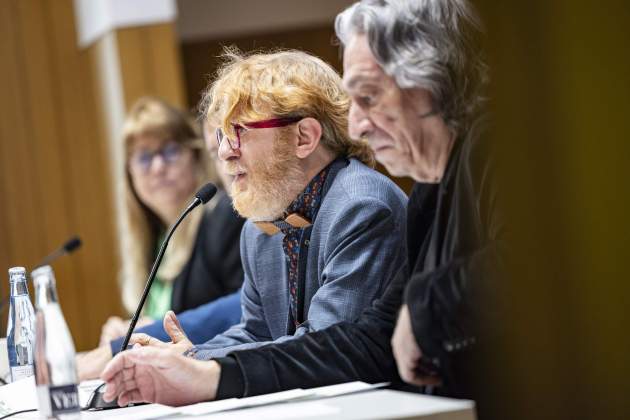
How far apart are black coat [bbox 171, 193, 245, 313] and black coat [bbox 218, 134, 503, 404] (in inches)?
83.8

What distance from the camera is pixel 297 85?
246cm

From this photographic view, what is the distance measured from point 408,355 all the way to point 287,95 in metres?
0.84

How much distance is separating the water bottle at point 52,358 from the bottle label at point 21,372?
96 centimetres

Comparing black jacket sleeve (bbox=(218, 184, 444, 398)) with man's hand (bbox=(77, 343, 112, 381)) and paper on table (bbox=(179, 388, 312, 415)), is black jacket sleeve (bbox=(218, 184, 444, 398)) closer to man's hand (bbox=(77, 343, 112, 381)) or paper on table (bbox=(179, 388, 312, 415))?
paper on table (bbox=(179, 388, 312, 415))

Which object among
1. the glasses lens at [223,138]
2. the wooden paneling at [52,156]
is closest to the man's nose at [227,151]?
the glasses lens at [223,138]

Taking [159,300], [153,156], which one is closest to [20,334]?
[159,300]

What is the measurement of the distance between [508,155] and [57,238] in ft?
20.0

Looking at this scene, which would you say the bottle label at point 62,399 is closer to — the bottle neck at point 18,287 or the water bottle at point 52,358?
the water bottle at point 52,358

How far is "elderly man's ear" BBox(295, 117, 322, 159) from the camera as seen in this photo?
246 centimetres

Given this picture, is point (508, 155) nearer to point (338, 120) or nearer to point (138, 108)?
point (338, 120)

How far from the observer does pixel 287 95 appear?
2426 millimetres

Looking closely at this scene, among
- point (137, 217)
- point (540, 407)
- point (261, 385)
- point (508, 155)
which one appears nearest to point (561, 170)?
point (508, 155)

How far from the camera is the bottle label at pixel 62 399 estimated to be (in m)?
1.74

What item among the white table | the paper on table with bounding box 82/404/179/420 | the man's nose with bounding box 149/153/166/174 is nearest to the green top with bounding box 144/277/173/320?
the man's nose with bounding box 149/153/166/174
